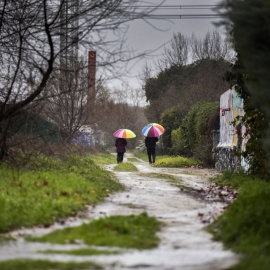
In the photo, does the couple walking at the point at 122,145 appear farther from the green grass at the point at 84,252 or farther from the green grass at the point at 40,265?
the green grass at the point at 40,265

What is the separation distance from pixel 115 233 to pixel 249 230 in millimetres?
1853

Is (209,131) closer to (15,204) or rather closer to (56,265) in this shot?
(15,204)

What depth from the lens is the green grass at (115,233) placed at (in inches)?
313

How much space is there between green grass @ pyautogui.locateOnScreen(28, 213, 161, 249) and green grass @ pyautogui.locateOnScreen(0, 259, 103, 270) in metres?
1.46

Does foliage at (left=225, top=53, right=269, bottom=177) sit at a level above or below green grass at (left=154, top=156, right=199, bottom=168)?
above

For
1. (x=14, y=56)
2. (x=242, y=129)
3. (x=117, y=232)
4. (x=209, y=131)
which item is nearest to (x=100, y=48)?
(x=14, y=56)

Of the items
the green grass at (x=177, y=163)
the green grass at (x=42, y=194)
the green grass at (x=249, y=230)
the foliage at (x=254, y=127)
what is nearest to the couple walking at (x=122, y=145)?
the green grass at (x=177, y=163)

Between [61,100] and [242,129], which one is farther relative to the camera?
[61,100]

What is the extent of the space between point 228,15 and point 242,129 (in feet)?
41.5

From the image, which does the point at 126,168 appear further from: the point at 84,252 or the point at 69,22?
the point at 84,252

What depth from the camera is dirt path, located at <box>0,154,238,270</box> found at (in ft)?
21.9

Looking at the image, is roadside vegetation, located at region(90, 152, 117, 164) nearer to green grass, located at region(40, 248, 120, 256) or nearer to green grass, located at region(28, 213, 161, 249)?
green grass, located at region(28, 213, 161, 249)

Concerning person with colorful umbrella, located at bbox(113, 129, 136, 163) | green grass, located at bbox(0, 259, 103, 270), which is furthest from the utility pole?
person with colorful umbrella, located at bbox(113, 129, 136, 163)

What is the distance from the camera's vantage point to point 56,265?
630cm
